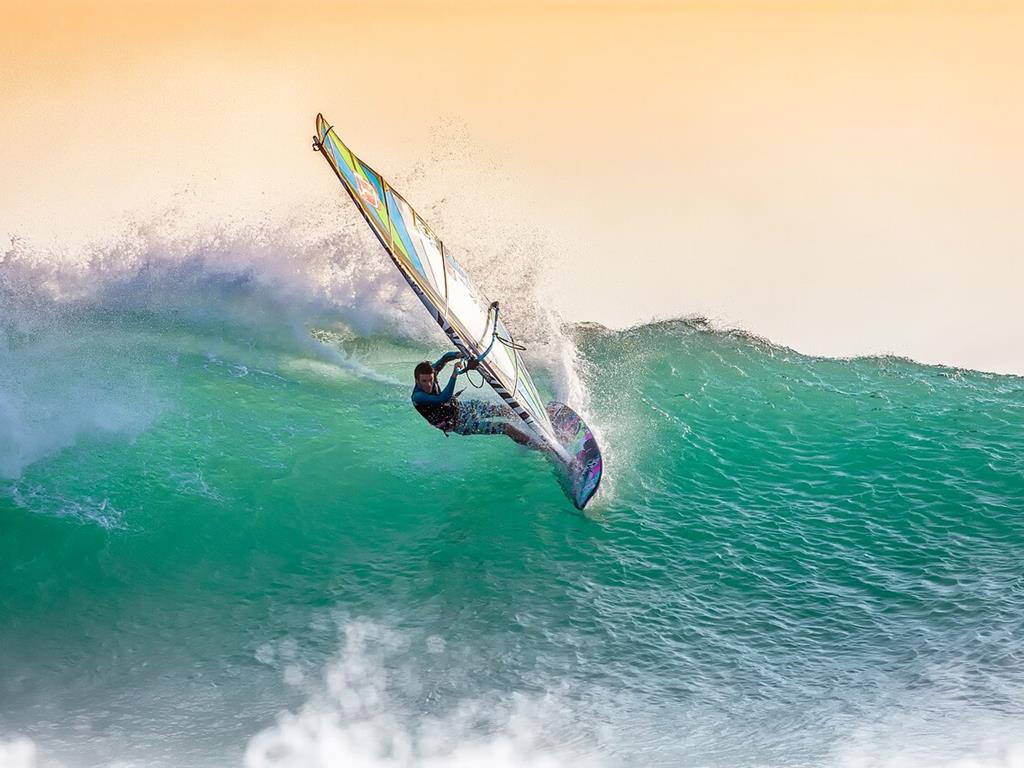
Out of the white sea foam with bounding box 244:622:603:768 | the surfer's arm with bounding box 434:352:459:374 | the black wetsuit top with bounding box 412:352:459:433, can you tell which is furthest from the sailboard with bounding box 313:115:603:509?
the white sea foam with bounding box 244:622:603:768

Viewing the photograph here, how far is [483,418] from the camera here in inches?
270

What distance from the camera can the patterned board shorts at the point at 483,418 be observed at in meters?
6.77

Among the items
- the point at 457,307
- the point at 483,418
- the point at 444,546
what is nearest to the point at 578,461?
the point at 483,418

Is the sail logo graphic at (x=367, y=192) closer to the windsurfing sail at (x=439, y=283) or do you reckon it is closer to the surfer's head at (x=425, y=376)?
the windsurfing sail at (x=439, y=283)

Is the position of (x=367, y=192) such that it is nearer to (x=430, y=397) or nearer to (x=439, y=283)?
(x=439, y=283)

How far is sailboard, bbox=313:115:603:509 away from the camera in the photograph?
208 inches

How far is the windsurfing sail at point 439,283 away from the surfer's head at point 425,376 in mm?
388

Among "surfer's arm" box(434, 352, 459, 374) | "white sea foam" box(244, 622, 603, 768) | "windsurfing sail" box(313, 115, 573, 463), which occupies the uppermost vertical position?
"windsurfing sail" box(313, 115, 573, 463)

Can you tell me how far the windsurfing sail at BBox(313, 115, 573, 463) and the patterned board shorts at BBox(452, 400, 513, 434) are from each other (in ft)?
0.78

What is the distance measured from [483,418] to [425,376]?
31.4 inches

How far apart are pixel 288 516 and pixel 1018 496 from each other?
5.67 meters

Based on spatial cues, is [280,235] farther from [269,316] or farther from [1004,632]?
[1004,632]

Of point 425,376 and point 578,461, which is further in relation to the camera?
point 578,461

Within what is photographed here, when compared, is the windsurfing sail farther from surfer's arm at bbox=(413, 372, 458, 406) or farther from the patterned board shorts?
surfer's arm at bbox=(413, 372, 458, 406)
